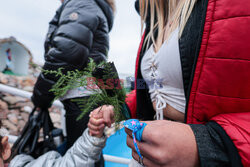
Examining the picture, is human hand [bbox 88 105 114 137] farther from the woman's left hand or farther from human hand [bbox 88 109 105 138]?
the woman's left hand

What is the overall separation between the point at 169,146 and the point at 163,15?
55cm

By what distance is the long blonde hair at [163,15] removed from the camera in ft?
1.43

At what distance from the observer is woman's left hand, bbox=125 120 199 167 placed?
250 mm

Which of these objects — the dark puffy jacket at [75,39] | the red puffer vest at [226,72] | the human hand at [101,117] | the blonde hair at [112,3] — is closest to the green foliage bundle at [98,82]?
the human hand at [101,117]

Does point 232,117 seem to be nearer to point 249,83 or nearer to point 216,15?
point 249,83

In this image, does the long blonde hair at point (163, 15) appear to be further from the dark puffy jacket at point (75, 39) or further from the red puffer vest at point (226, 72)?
the dark puffy jacket at point (75, 39)

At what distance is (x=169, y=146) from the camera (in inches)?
9.8

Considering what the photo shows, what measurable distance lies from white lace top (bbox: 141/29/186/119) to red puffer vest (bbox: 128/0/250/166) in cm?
9

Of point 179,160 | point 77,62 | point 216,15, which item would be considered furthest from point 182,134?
point 77,62

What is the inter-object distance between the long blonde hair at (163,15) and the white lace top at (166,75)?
1.5 inches

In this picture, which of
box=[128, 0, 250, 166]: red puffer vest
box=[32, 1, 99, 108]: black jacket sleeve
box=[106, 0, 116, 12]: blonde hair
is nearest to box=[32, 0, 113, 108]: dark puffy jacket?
box=[32, 1, 99, 108]: black jacket sleeve

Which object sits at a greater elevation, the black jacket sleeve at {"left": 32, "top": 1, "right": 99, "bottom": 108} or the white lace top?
the black jacket sleeve at {"left": 32, "top": 1, "right": 99, "bottom": 108}

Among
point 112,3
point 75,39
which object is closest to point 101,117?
point 75,39

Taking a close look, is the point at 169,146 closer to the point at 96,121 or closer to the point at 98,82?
the point at 98,82
